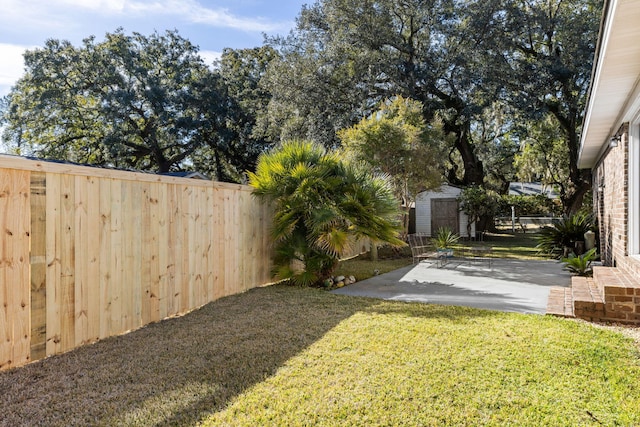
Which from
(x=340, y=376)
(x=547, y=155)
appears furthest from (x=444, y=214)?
(x=340, y=376)

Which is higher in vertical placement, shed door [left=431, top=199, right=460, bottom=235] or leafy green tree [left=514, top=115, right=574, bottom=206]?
leafy green tree [left=514, top=115, right=574, bottom=206]

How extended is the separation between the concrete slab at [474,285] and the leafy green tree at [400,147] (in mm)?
2122

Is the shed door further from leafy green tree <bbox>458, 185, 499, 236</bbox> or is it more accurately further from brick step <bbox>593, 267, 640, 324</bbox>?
brick step <bbox>593, 267, 640, 324</bbox>

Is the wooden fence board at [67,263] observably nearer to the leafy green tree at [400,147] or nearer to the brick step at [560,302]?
the brick step at [560,302]

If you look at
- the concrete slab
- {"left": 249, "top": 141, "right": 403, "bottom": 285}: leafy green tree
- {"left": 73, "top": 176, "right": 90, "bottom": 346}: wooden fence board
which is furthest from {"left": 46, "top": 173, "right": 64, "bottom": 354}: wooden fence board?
the concrete slab

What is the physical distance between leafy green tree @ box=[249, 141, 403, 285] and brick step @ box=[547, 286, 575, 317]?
7.23 feet

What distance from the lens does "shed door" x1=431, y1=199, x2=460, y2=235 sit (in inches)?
673

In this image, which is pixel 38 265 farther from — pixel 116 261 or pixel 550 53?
pixel 550 53

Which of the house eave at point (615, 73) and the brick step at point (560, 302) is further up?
the house eave at point (615, 73)

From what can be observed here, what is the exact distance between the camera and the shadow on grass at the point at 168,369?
2.43 m

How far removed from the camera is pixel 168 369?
3070 millimetres

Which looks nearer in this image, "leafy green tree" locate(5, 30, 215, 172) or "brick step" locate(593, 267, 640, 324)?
"brick step" locate(593, 267, 640, 324)

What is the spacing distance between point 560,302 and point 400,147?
219 inches

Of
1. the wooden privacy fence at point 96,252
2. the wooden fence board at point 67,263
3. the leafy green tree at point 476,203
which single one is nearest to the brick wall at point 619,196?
the wooden privacy fence at point 96,252
